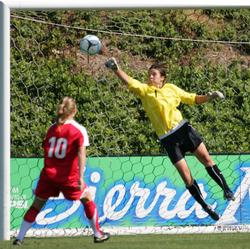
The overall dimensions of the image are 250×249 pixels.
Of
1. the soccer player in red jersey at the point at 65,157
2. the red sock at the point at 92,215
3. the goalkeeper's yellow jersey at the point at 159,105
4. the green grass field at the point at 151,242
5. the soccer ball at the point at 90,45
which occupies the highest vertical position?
the soccer ball at the point at 90,45

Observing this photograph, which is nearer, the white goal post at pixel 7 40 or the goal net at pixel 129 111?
the white goal post at pixel 7 40

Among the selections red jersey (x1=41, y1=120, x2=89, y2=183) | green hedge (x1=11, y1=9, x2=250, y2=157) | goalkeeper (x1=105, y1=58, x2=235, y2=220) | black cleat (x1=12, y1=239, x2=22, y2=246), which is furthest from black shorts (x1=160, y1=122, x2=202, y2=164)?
green hedge (x1=11, y1=9, x2=250, y2=157)

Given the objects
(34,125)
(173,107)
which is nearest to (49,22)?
(34,125)

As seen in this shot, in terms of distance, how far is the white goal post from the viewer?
9938mm

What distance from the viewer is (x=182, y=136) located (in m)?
10.5

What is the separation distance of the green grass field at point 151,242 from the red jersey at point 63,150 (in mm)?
649

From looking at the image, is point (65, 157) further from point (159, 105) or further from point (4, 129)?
point (159, 105)

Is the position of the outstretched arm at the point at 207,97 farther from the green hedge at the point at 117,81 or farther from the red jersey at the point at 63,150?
the green hedge at the point at 117,81

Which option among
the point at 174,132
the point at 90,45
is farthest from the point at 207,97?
the point at 90,45

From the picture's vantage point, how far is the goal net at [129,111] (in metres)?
11.6

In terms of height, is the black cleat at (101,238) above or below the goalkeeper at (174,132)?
below

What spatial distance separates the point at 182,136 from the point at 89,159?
1525mm

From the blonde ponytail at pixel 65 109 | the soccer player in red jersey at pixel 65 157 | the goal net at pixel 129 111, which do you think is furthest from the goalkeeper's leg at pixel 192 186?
the blonde ponytail at pixel 65 109

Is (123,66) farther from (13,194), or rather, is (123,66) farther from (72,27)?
(13,194)
